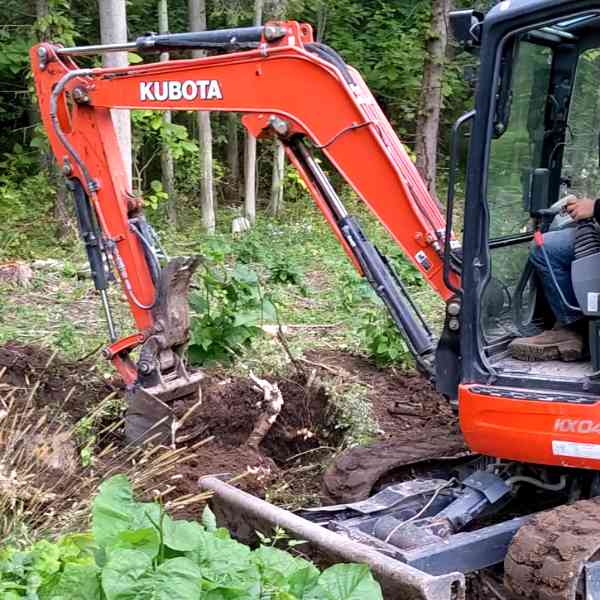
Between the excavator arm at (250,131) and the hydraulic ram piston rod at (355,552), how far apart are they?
105 centimetres

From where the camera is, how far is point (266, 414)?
5762mm

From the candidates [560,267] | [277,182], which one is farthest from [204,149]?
[560,267]

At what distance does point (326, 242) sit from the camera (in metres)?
13.9

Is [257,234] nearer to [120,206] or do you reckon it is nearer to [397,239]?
[120,206]

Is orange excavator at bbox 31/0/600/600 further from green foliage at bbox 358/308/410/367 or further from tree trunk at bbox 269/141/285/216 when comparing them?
tree trunk at bbox 269/141/285/216

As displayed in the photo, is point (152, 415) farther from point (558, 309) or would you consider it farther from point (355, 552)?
point (558, 309)

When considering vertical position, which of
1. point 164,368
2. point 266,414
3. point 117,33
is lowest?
point 266,414

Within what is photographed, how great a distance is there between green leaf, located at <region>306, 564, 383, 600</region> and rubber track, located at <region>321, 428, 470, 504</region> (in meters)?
1.46

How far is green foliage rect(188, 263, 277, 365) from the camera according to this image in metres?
6.80

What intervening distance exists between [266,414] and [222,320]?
124 cm

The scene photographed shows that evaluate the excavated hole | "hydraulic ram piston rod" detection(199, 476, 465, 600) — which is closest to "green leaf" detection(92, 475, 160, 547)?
"hydraulic ram piston rod" detection(199, 476, 465, 600)

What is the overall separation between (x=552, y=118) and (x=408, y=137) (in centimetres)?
1515

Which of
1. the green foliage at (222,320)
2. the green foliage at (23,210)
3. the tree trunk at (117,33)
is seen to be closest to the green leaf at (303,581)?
the green foliage at (222,320)

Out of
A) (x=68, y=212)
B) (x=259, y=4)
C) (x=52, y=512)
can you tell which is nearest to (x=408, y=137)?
(x=259, y=4)
